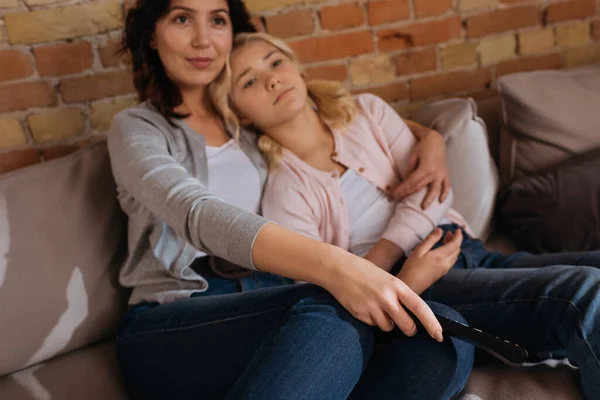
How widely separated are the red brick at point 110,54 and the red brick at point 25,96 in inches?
6.3

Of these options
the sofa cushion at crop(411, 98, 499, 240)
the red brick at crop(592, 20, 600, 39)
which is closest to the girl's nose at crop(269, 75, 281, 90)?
the sofa cushion at crop(411, 98, 499, 240)

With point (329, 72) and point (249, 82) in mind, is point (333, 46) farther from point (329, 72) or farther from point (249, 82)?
point (249, 82)

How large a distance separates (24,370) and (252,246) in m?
0.64

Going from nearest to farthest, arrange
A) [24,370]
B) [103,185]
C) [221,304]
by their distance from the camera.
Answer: [221,304] < [24,370] < [103,185]

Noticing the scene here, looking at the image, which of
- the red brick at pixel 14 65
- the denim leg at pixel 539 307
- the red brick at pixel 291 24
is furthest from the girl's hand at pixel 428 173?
the red brick at pixel 14 65

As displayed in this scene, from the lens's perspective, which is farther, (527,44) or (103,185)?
(527,44)

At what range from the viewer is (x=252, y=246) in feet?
3.12

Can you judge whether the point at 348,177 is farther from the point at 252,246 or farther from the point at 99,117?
the point at 99,117

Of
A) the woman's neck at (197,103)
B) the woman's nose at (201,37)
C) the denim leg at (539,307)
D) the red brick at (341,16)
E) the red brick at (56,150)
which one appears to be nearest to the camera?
the denim leg at (539,307)

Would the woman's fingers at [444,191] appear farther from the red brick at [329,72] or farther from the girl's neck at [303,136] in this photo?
the red brick at [329,72]

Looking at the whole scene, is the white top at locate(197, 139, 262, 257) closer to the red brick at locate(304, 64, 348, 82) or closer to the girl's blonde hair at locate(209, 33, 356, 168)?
the girl's blonde hair at locate(209, 33, 356, 168)

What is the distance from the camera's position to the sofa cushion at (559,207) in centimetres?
144

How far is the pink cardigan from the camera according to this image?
4.32 feet

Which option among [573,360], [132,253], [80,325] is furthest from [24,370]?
[573,360]
